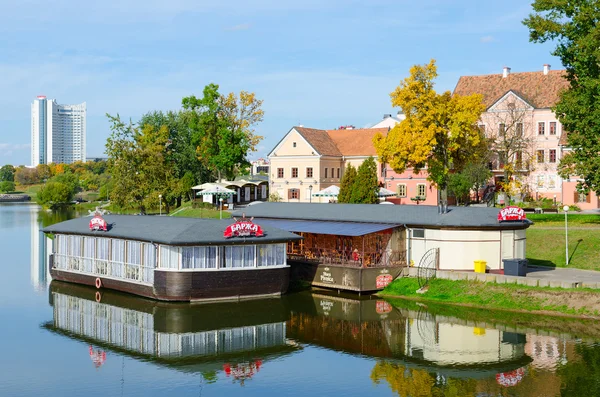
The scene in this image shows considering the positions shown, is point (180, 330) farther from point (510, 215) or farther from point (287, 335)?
point (510, 215)

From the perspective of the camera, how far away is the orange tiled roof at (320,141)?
8181cm

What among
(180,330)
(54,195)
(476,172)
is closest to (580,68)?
(476,172)

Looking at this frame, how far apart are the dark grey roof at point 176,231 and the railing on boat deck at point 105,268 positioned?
5.21ft

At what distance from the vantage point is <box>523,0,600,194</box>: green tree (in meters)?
45.4

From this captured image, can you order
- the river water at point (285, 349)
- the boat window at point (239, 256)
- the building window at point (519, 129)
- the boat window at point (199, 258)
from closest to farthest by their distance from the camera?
the river water at point (285, 349)
the boat window at point (199, 258)
the boat window at point (239, 256)
the building window at point (519, 129)

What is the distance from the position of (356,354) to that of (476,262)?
12.9 meters

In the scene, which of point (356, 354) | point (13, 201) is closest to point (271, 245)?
point (356, 354)

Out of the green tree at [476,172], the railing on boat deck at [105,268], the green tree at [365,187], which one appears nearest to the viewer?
the railing on boat deck at [105,268]

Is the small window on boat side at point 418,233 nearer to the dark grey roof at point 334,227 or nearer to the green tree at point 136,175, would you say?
the dark grey roof at point 334,227

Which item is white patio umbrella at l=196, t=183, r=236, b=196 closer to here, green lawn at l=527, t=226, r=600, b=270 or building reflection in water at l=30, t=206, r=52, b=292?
building reflection in water at l=30, t=206, r=52, b=292

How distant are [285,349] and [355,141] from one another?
57247 mm

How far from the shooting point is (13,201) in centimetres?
18200

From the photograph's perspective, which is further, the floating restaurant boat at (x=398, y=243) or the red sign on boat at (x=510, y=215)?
the floating restaurant boat at (x=398, y=243)

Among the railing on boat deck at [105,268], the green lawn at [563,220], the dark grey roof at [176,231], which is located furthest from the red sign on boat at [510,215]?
the railing on boat deck at [105,268]
